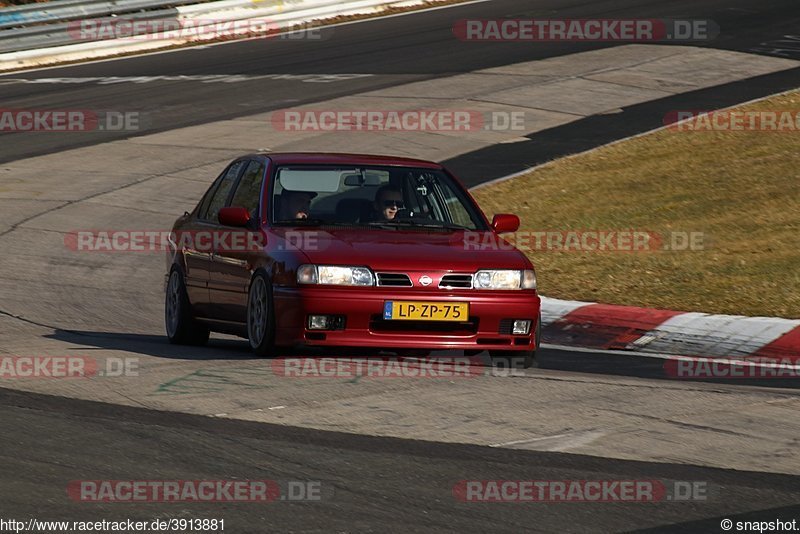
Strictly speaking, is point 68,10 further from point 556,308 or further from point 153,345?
point 153,345

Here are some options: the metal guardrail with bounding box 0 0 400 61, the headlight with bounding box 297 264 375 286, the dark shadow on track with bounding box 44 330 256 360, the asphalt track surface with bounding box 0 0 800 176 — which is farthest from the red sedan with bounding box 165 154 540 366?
the metal guardrail with bounding box 0 0 400 61

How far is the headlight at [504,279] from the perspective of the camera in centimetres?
967

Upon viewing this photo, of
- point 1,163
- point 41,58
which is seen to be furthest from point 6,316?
point 41,58

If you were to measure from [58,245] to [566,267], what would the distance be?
5.87 m

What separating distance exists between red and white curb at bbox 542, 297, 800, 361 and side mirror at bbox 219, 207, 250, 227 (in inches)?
116

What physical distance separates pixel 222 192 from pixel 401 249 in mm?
2244

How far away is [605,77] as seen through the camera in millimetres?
26547

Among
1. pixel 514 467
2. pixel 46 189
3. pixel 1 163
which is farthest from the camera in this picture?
pixel 1 163

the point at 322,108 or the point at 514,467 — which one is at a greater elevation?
the point at 322,108

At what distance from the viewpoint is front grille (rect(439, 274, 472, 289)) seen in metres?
9.55

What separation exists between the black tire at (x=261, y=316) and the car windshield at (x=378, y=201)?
0.58 metres

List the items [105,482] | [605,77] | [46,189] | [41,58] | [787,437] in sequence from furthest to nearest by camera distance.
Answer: [41,58]
[605,77]
[46,189]
[787,437]
[105,482]

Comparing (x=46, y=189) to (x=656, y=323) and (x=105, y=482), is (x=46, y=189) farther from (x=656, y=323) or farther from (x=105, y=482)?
(x=105, y=482)

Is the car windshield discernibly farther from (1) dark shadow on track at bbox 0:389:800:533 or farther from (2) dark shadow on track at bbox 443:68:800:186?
(2) dark shadow on track at bbox 443:68:800:186
